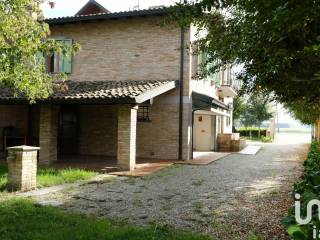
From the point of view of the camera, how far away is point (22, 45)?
396 inches

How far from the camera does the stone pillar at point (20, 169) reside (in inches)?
368

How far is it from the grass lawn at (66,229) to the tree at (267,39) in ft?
9.76

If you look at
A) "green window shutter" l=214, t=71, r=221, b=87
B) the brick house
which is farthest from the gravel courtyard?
"green window shutter" l=214, t=71, r=221, b=87

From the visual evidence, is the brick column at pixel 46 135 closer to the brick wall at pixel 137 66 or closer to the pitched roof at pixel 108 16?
the brick wall at pixel 137 66

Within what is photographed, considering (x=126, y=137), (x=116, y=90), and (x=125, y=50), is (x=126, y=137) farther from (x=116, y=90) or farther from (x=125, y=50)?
(x=125, y=50)

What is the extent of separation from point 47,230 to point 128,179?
570 cm

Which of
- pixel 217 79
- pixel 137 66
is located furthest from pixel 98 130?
pixel 217 79

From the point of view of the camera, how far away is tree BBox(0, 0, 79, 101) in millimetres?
9820

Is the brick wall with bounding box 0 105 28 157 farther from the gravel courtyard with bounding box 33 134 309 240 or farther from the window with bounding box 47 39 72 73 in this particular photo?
the gravel courtyard with bounding box 33 134 309 240

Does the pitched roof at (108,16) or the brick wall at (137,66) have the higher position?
the pitched roof at (108,16)

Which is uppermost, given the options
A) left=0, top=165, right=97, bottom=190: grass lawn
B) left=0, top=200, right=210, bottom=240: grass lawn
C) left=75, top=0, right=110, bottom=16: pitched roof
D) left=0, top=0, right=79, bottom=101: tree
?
left=75, top=0, right=110, bottom=16: pitched roof

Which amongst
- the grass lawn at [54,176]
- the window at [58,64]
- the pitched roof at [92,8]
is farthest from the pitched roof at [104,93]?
the pitched roof at [92,8]

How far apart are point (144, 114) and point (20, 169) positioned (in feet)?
28.8

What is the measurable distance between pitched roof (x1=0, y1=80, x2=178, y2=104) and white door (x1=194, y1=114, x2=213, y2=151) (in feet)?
21.5
